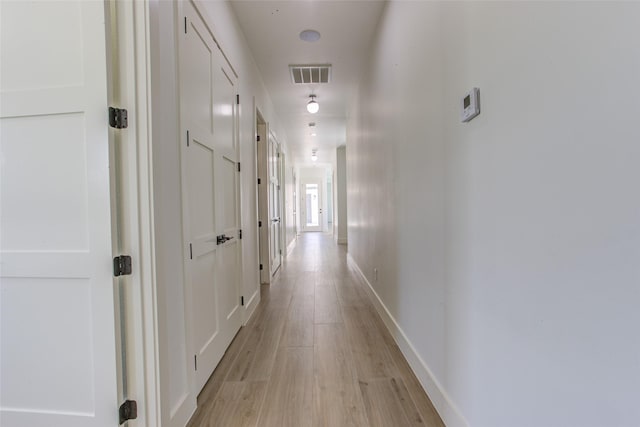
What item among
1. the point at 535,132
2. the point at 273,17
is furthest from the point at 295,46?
the point at 535,132

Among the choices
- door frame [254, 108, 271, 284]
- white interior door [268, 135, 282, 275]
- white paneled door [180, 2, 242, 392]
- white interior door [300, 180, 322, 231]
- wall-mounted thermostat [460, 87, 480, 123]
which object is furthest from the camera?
white interior door [300, 180, 322, 231]

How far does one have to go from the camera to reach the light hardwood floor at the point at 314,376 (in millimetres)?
1505

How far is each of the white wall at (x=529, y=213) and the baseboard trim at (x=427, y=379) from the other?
0.01 metres

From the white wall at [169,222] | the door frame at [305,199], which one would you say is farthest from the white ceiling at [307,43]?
the door frame at [305,199]

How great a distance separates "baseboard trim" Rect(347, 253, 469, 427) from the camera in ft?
4.43

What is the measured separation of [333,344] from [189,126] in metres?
1.85

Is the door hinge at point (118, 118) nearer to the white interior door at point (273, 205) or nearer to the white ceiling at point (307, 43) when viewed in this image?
the white ceiling at point (307, 43)

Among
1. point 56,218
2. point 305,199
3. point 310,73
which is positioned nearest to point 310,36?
point 310,73

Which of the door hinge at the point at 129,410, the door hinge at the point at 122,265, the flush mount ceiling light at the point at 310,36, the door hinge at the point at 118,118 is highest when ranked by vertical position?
the flush mount ceiling light at the point at 310,36

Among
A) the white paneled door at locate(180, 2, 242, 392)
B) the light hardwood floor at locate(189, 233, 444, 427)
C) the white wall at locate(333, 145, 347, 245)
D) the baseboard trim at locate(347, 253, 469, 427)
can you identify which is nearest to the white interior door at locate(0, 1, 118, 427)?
the white paneled door at locate(180, 2, 242, 392)

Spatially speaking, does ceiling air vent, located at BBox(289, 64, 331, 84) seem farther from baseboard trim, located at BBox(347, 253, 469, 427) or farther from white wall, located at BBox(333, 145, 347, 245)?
white wall, located at BBox(333, 145, 347, 245)

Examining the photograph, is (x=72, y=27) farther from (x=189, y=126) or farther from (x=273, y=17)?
(x=273, y=17)

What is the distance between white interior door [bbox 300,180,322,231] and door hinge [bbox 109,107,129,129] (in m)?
11.0

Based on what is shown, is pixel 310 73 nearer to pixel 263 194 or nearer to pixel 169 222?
pixel 263 194
